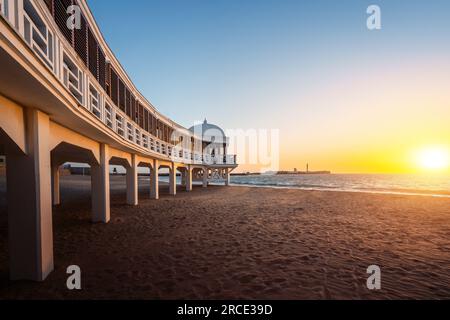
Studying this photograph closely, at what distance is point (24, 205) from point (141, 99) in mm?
11493

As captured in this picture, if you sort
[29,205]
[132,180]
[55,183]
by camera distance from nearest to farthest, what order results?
[29,205], [132,180], [55,183]

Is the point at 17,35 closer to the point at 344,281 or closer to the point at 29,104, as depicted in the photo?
the point at 29,104

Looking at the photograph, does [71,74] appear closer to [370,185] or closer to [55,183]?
[55,183]

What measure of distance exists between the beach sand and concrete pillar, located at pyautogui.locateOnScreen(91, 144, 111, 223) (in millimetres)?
519

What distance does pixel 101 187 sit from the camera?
8.95 m

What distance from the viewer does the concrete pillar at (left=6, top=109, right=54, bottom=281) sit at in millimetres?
4133

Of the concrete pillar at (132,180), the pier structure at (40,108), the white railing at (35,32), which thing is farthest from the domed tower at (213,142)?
the white railing at (35,32)

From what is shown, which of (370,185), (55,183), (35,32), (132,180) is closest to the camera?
(35,32)

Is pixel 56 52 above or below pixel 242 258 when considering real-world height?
above

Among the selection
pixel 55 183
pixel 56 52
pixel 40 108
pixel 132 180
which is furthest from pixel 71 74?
pixel 55 183

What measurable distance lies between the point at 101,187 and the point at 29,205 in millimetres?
4926

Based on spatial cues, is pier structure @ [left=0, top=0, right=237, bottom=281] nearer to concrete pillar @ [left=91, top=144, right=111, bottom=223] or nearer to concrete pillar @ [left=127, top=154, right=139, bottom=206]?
concrete pillar @ [left=91, top=144, right=111, bottom=223]

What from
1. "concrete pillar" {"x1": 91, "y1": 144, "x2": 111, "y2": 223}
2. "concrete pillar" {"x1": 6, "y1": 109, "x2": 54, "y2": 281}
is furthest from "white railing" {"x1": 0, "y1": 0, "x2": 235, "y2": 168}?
"concrete pillar" {"x1": 91, "y1": 144, "x2": 111, "y2": 223}
